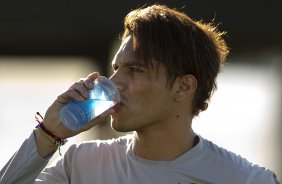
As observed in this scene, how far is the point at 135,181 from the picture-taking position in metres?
4.59

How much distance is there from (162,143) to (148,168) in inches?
5.7

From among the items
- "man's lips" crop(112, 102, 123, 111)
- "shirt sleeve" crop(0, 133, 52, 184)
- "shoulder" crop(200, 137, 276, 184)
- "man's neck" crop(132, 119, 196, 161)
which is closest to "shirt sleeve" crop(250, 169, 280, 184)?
"shoulder" crop(200, 137, 276, 184)

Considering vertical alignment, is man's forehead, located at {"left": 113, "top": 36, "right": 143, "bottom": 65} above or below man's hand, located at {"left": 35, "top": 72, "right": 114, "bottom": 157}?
above

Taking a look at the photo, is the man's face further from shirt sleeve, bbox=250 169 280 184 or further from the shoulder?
shirt sleeve, bbox=250 169 280 184

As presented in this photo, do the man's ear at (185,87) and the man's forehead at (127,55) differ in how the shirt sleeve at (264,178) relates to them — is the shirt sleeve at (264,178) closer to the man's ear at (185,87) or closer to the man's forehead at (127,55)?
the man's ear at (185,87)

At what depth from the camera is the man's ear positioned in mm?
4742

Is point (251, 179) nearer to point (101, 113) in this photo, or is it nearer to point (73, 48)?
point (101, 113)

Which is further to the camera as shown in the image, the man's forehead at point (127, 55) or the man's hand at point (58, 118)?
the man's forehead at point (127, 55)

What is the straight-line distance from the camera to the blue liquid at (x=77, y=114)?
14.3ft

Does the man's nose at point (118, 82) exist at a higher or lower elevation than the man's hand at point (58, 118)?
higher

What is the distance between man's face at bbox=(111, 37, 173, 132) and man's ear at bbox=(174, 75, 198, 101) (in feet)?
0.23

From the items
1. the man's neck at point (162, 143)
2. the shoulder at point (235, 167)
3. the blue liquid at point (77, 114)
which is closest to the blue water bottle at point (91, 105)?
the blue liquid at point (77, 114)

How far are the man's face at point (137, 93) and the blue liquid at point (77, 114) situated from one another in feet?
0.56

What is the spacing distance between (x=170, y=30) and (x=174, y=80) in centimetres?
23
